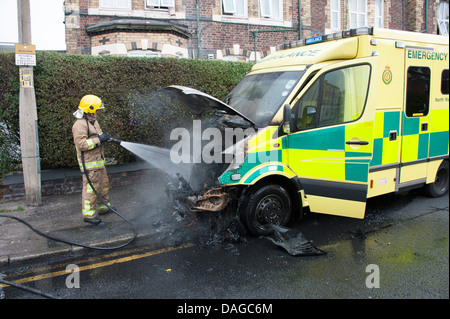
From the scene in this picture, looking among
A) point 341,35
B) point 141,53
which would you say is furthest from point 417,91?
point 141,53

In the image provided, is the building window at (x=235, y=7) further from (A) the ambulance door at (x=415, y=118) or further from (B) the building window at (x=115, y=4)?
(A) the ambulance door at (x=415, y=118)

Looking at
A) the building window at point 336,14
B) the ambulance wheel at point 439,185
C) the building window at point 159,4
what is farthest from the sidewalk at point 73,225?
the building window at point 336,14

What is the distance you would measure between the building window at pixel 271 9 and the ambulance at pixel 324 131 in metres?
9.52

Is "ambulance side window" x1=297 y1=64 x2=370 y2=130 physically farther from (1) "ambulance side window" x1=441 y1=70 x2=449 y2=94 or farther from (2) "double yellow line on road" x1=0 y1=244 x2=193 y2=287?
(2) "double yellow line on road" x1=0 y1=244 x2=193 y2=287

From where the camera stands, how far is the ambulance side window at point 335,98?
4668 millimetres

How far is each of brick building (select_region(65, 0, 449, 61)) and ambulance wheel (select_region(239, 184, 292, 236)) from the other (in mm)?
8288

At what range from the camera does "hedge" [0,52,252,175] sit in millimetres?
6625

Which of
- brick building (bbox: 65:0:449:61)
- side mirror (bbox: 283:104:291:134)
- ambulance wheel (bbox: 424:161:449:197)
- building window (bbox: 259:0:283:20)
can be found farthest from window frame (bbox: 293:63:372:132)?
building window (bbox: 259:0:283:20)

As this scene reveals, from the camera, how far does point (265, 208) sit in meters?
4.67

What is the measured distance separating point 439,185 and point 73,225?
21.5 feet

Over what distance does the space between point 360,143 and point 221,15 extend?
1021 centimetres

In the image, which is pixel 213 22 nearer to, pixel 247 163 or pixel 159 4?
pixel 159 4

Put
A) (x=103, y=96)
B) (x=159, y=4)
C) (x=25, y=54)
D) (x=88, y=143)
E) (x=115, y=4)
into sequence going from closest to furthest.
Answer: (x=88, y=143), (x=25, y=54), (x=103, y=96), (x=115, y=4), (x=159, y=4)
